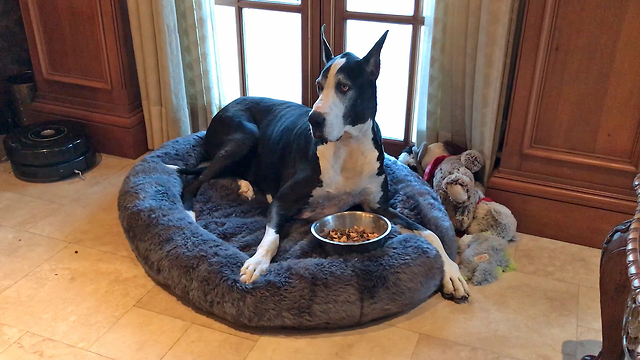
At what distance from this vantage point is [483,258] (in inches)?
84.2

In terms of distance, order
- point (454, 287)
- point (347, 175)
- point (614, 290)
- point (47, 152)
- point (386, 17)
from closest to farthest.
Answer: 1. point (614, 290)
2. point (454, 287)
3. point (347, 175)
4. point (386, 17)
5. point (47, 152)

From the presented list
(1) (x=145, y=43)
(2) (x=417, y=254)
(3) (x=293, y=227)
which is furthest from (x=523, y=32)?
(1) (x=145, y=43)

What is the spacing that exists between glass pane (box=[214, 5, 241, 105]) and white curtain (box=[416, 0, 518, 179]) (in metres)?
1.00

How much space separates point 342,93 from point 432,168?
2.64 ft

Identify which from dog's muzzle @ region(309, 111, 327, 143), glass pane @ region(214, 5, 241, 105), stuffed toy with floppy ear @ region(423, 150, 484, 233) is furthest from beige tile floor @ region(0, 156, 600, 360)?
glass pane @ region(214, 5, 241, 105)

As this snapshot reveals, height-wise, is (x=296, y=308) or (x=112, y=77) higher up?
(x=112, y=77)

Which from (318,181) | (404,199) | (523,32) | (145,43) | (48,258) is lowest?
(48,258)

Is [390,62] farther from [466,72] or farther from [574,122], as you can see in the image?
[574,122]

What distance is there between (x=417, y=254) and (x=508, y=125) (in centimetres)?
71

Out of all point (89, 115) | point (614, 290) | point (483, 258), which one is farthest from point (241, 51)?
point (614, 290)

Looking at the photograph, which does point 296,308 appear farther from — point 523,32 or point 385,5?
point 385,5

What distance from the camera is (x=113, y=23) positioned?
9.00 ft

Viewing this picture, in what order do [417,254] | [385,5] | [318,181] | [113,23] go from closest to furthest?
[417,254]
[318,181]
[385,5]
[113,23]

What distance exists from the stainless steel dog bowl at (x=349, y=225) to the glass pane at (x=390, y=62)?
824 mm
